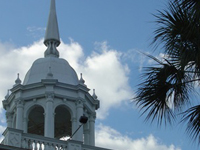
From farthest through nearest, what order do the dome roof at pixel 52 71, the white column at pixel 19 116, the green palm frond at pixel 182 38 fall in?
the dome roof at pixel 52 71, the white column at pixel 19 116, the green palm frond at pixel 182 38

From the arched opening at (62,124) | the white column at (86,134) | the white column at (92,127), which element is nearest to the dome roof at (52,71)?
the arched opening at (62,124)

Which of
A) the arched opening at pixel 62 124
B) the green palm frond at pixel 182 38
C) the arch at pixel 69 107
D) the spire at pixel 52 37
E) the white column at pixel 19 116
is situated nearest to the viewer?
the green palm frond at pixel 182 38

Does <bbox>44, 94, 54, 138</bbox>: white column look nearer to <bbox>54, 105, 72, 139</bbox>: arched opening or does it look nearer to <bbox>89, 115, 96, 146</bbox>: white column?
<bbox>54, 105, 72, 139</bbox>: arched opening

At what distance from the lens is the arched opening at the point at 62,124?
127 ft

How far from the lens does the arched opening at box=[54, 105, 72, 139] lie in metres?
38.6

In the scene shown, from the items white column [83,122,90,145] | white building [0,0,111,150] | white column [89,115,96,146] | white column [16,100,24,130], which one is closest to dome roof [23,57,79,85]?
white building [0,0,111,150]

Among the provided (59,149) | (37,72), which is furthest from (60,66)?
(59,149)

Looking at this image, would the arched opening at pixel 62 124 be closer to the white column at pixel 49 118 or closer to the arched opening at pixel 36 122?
the arched opening at pixel 36 122

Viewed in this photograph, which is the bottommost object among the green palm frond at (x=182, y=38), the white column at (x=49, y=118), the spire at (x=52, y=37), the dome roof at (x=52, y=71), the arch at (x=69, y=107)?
the green palm frond at (x=182, y=38)

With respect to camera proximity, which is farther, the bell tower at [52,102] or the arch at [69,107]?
the arch at [69,107]

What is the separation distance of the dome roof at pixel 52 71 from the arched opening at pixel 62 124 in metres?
2.37

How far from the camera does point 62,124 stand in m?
38.9

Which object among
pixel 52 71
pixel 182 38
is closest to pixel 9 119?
pixel 52 71

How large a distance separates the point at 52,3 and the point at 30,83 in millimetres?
8737
